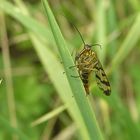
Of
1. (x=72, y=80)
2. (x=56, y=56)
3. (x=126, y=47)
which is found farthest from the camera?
(x=126, y=47)

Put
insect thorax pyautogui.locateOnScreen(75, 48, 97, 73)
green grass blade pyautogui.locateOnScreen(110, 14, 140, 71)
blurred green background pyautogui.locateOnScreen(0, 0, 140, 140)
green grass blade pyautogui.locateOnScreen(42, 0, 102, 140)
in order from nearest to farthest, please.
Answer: green grass blade pyautogui.locateOnScreen(42, 0, 102, 140), insect thorax pyautogui.locateOnScreen(75, 48, 97, 73), green grass blade pyautogui.locateOnScreen(110, 14, 140, 71), blurred green background pyautogui.locateOnScreen(0, 0, 140, 140)

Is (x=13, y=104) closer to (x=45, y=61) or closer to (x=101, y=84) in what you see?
(x=45, y=61)

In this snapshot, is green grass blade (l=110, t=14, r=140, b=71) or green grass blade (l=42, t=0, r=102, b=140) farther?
green grass blade (l=110, t=14, r=140, b=71)

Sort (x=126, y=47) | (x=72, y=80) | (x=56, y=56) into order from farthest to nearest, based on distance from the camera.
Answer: (x=126, y=47) → (x=56, y=56) → (x=72, y=80)

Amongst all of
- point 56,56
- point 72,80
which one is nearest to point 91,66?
point 72,80

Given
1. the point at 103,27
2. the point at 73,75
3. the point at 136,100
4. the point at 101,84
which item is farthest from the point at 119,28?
the point at 73,75

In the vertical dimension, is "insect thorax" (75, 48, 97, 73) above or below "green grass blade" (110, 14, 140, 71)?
below

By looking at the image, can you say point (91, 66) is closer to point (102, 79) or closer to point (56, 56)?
point (102, 79)

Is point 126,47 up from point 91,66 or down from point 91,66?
up

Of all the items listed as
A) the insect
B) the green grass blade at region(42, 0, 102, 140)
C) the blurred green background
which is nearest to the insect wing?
the insect

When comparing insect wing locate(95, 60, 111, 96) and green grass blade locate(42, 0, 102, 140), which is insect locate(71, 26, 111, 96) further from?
green grass blade locate(42, 0, 102, 140)
